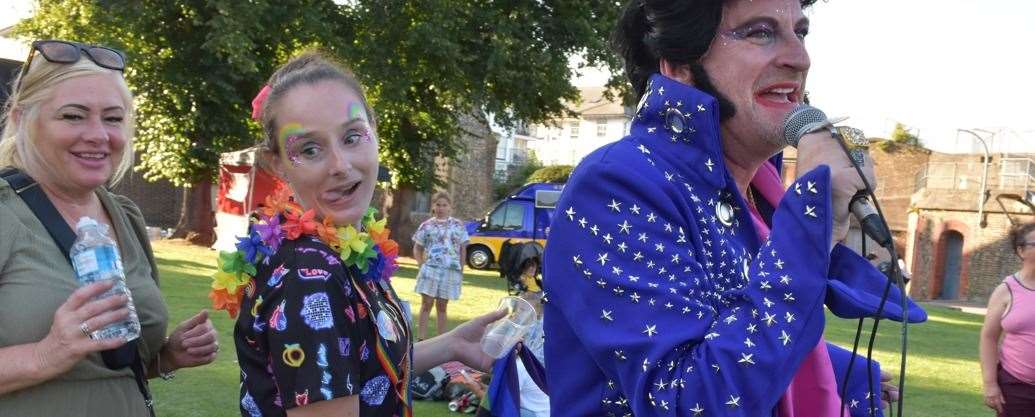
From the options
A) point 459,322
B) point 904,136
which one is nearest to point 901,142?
point 904,136

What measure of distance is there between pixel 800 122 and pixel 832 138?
0.30 ft

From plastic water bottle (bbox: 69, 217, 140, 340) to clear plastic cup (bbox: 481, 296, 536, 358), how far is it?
1.03m

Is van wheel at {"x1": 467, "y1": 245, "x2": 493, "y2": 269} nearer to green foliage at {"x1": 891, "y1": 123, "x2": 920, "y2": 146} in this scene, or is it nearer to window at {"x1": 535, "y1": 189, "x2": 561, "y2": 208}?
window at {"x1": 535, "y1": 189, "x2": 561, "y2": 208}

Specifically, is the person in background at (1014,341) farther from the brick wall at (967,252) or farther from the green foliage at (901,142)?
the green foliage at (901,142)

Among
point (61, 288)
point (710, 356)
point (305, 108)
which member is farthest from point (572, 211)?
point (61, 288)

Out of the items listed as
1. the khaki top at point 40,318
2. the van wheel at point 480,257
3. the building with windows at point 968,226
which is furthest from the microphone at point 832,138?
the building with windows at point 968,226

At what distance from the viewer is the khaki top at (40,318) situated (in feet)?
7.87

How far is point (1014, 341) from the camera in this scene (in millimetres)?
5844

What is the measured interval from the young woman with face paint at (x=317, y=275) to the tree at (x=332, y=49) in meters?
15.9

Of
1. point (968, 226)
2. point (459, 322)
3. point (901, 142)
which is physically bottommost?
point (459, 322)

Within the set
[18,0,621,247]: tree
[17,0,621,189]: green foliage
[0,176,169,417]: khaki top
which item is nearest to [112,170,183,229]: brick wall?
[18,0,621,247]: tree

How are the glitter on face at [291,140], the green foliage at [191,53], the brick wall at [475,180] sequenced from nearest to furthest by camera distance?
the glitter on face at [291,140]
the green foliage at [191,53]
the brick wall at [475,180]

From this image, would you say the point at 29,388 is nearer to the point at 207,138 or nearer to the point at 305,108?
the point at 305,108

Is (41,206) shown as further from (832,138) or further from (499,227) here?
(499,227)
